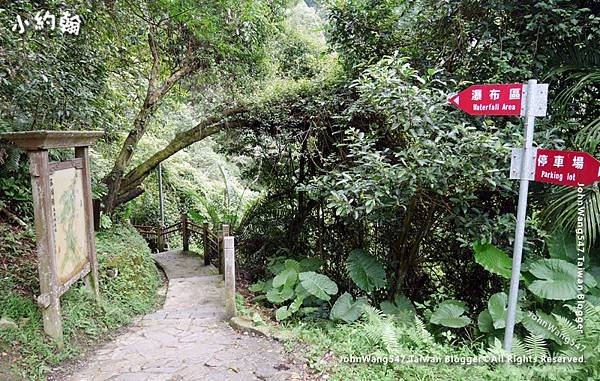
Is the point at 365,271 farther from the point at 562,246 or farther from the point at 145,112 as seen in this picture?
the point at 145,112

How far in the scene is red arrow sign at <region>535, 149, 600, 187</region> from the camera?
225 centimetres

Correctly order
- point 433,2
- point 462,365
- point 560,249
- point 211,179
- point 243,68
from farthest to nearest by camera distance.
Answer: point 211,179 < point 243,68 < point 433,2 < point 560,249 < point 462,365

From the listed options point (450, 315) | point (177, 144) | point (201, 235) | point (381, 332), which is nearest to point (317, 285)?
point (381, 332)

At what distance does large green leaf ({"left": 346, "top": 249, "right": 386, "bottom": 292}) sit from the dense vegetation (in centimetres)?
2

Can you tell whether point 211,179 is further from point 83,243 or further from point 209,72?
point 83,243

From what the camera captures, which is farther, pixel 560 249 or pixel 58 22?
pixel 58 22

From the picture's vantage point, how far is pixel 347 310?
4.10 meters

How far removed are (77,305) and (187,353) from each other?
138 cm

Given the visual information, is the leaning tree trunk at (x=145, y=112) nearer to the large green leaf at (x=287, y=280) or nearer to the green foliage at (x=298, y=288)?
the green foliage at (x=298, y=288)

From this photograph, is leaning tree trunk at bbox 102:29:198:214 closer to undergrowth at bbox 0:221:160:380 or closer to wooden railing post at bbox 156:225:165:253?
undergrowth at bbox 0:221:160:380

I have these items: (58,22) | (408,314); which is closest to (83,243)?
(58,22)

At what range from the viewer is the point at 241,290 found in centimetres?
587

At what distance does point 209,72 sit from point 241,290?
3503 mm

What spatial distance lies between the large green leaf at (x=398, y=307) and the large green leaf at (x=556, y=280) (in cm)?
123
